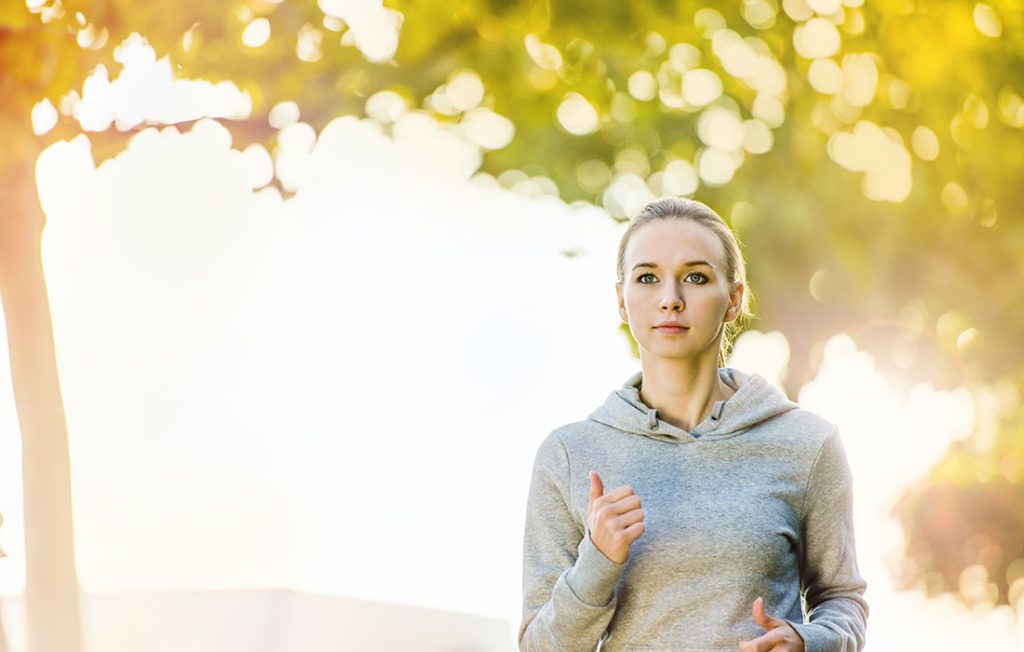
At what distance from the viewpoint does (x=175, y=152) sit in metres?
2.94

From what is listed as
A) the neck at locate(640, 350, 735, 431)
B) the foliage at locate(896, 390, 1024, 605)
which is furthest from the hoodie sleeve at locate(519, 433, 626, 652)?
the foliage at locate(896, 390, 1024, 605)

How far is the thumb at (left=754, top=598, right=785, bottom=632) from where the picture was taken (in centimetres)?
105

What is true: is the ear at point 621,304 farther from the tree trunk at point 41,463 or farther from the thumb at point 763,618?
the tree trunk at point 41,463

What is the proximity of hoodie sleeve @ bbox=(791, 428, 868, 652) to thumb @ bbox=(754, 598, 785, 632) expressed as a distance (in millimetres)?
108

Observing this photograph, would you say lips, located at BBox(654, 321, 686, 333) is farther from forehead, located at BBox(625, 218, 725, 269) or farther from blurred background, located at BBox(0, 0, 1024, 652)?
blurred background, located at BBox(0, 0, 1024, 652)

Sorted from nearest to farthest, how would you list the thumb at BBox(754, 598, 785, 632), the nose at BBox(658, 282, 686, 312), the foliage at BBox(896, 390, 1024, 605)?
the thumb at BBox(754, 598, 785, 632)
the nose at BBox(658, 282, 686, 312)
the foliage at BBox(896, 390, 1024, 605)

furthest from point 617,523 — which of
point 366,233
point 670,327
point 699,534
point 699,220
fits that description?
point 366,233

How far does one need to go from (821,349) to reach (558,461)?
6.96 ft

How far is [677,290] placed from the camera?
1199 mm

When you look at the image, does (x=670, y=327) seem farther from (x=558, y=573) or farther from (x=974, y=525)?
(x=974, y=525)

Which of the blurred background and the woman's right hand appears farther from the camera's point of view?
the blurred background

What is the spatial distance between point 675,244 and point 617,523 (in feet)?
1.04

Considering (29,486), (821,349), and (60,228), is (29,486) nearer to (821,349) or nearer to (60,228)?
(60,228)

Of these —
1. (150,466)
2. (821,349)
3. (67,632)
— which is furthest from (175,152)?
(821,349)
